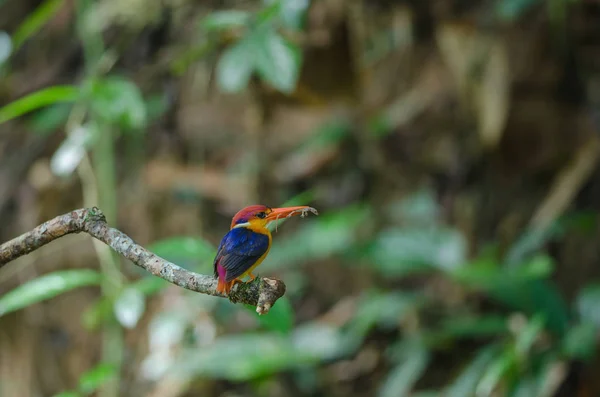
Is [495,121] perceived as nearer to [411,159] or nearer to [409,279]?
[411,159]

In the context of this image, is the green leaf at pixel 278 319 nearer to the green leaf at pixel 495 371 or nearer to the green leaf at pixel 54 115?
the green leaf at pixel 495 371

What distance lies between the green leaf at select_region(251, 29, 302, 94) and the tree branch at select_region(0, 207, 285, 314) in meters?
0.97

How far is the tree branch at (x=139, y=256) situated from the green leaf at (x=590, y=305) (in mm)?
2080

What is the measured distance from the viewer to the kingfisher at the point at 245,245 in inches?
27.2

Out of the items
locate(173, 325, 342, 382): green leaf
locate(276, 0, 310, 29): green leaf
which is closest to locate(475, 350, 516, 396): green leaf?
locate(173, 325, 342, 382): green leaf

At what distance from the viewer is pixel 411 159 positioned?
3.46 m

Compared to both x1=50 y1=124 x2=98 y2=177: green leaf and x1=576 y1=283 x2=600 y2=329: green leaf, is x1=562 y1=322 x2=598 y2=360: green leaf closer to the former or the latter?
x1=576 y1=283 x2=600 y2=329: green leaf

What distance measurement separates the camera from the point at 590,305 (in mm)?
2506

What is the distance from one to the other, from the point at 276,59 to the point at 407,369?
1.61m

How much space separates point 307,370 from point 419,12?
173 cm

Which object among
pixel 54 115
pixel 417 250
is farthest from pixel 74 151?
pixel 417 250

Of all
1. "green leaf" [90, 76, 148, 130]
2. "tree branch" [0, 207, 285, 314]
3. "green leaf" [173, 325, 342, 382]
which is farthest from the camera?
"green leaf" [173, 325, 342, 382]

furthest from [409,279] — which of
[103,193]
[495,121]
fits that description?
[103,193]

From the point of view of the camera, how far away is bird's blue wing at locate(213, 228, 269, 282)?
2.29 ft
